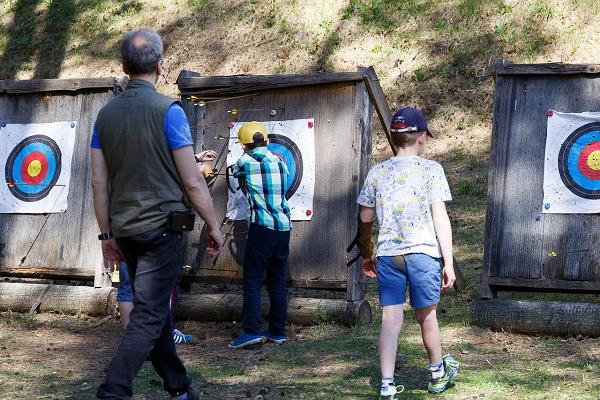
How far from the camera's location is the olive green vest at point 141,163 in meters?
4.66

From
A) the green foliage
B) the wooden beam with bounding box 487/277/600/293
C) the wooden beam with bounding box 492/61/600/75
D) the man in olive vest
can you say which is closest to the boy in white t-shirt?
the man in olive vest

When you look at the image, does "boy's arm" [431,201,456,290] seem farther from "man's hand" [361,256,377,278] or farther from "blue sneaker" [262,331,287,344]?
"blue sneaker" [262,331,287,344]

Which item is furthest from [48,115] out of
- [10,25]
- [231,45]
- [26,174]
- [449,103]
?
[10,25]

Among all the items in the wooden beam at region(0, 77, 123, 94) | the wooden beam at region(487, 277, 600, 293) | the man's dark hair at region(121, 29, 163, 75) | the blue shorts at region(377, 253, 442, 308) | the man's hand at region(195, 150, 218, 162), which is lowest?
the wooden beam at region(487, 277, 600, 293)

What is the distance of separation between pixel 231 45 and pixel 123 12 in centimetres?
294

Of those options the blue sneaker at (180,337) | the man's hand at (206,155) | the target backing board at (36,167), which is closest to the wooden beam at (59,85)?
the target backing board at (36,167)

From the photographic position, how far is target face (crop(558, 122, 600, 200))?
7180 mm

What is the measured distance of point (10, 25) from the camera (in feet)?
59.6

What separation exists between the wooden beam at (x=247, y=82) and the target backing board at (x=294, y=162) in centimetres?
32

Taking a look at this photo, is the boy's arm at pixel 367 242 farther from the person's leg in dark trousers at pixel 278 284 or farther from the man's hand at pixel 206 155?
the man's hand at pixel 206 155

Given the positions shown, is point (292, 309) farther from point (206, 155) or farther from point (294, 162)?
point (206, 155)

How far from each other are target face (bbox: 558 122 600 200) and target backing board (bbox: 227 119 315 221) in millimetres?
2035

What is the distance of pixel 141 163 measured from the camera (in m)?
4.68

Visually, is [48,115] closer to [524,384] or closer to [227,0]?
[524,384]
